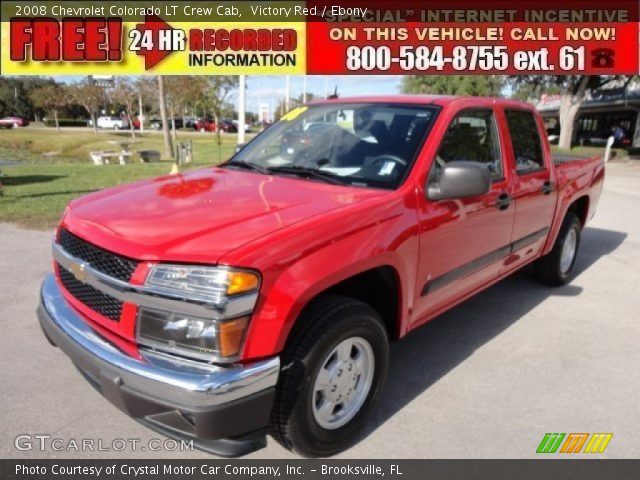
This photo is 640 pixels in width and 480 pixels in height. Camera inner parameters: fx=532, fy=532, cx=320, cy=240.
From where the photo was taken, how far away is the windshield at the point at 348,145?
10.6 ft

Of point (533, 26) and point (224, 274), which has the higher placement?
point (533, 26)

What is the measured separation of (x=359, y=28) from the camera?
1630 cm

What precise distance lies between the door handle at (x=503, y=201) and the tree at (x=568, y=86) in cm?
2754

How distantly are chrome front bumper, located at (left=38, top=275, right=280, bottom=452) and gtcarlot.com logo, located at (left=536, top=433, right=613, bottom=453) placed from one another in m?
1.61

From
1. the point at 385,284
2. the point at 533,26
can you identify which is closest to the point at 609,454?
the point at 385,284

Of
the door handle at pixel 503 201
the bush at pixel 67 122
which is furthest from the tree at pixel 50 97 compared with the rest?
the door handle at pixel 503 201

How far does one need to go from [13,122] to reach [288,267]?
54.9 metres

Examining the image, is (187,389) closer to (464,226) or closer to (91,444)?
(91,444)

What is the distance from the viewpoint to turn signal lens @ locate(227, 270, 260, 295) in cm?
217

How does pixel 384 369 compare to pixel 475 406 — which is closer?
pixel 384 369

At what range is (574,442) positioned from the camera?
2.92 m

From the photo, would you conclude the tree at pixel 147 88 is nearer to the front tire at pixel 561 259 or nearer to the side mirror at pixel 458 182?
the front tire at pixel 561 259
